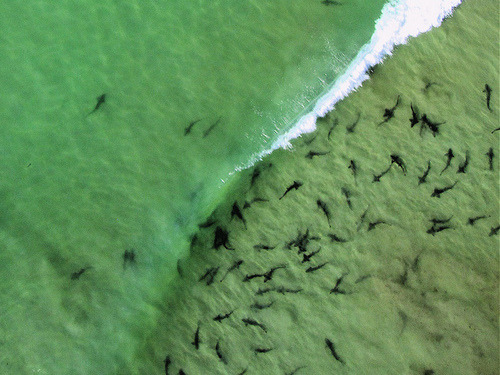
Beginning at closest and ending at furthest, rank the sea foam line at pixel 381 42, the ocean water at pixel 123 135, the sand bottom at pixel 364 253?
the sand bottom at pixel 364 253 → the ocean water at pixel 123 135 → the sea foam line at pixel 381 42

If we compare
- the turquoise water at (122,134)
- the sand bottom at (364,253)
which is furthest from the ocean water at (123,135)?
the sand bottom at (364,253)

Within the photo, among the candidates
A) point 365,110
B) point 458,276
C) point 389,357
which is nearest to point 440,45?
point 365,110

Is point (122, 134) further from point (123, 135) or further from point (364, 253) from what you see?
point (364, 253)

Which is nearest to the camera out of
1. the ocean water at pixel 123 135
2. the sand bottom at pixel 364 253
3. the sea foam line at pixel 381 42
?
the sand bottom at pixel 364 253

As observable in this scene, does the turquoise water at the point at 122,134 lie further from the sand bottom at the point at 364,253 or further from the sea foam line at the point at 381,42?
the sand bottom at the point at 364,253

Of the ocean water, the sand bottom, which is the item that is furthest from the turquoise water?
the sand bottom

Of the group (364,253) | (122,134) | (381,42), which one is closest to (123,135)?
(122,134)

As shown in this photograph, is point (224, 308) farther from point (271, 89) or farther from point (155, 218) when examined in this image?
point (271, 89)
